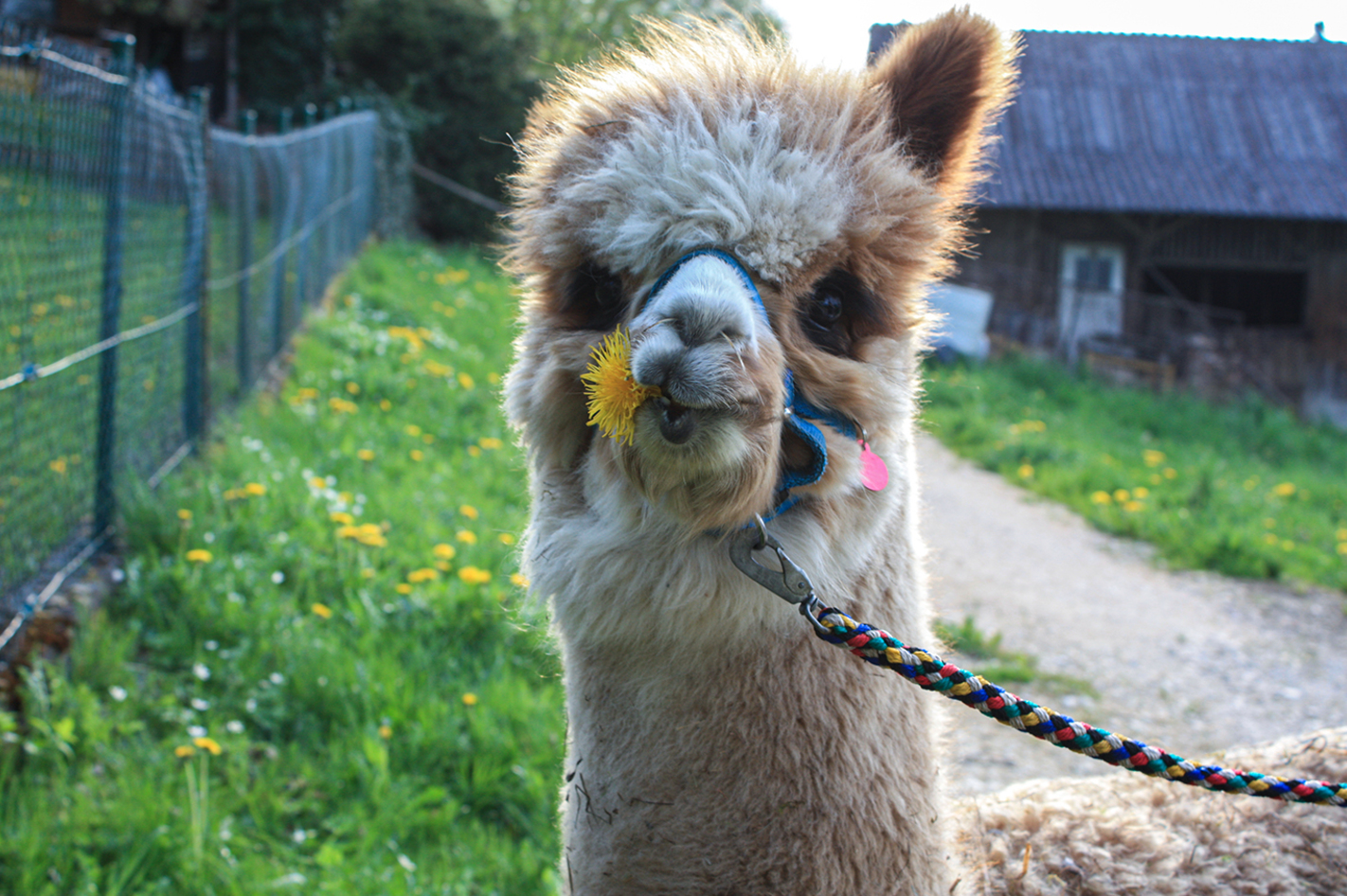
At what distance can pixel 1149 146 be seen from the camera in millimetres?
14953

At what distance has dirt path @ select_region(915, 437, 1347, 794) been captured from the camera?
13.6 feet

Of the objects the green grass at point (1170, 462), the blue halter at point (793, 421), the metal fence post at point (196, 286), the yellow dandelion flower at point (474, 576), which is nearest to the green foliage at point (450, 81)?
the green grass at point (1170, 462)

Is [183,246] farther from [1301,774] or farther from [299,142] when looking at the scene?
[1301,774]

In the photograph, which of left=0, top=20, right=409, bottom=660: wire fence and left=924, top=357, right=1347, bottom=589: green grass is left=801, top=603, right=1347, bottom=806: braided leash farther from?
left=924, top=357, right=1347, bottom=589: green grass

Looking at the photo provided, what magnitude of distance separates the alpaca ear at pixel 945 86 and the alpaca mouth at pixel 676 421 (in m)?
0.66

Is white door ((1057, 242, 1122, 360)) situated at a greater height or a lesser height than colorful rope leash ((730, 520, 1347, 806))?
greater

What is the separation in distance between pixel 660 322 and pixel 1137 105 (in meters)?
15.6

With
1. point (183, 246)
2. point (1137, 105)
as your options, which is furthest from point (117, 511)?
point (1137, 105)

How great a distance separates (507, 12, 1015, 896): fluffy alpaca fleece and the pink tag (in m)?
0.03

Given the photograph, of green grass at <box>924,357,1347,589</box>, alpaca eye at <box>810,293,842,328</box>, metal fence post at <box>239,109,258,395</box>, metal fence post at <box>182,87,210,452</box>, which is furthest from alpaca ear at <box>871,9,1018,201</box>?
metal fence post at <box>239,109,258,395</box>

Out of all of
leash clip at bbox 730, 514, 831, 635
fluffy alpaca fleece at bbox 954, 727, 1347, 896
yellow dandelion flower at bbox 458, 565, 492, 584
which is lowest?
yellow dandelion flower at bbox 458, 565, 492, 584

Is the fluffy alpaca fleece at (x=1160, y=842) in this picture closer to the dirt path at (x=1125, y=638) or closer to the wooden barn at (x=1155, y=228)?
the dirt path at (x=1125, y=638)

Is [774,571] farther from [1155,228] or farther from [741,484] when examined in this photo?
[1155,228]

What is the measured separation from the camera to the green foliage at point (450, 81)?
15703 millimetres
